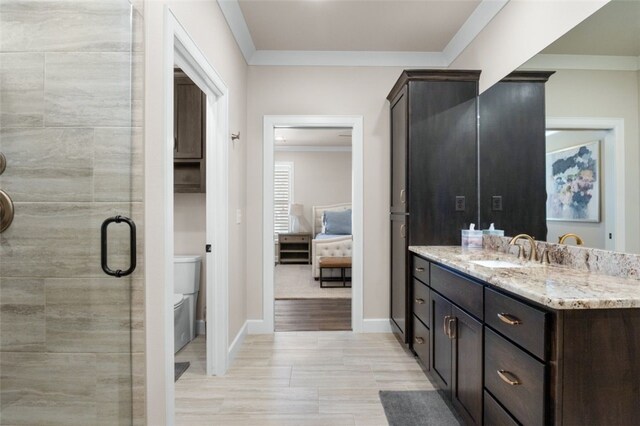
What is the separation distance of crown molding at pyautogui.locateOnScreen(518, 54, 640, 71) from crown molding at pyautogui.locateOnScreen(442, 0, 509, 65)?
670 mm

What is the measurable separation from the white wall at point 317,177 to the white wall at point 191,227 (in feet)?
14.2

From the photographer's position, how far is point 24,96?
120 cm

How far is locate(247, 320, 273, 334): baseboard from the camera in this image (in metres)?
3.24

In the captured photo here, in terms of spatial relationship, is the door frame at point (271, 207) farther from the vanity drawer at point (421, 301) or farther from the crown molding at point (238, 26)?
the vanity drawer at point (421, 301)

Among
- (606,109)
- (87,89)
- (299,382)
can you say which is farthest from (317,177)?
(87,89)

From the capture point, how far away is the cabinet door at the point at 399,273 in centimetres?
274

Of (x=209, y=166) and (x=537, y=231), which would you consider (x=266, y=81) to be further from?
(x=537, y=231)

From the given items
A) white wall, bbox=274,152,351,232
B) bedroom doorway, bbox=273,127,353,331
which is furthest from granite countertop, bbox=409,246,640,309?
white wall, bbox=274,152,351,232

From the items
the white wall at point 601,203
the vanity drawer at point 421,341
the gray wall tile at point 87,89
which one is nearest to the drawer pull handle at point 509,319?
the white wall at point 601,203

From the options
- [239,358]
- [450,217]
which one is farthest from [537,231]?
[239,358]

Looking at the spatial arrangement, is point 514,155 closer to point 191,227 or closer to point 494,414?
point 494,414

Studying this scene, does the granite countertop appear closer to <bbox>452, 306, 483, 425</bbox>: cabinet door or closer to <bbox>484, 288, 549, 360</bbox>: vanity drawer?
<bbox>484, 288, 549, 360</bbox>: vanity drawer

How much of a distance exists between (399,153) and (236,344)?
213cm

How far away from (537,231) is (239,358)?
7.70 feet
